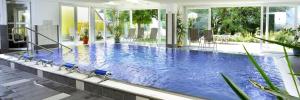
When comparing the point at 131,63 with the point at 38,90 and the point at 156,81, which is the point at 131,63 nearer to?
the point at 156,81

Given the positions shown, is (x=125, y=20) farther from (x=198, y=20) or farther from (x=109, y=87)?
(x=109, y=87)

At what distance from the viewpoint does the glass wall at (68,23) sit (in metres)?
13.8

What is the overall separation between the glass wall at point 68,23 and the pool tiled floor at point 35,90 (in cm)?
796

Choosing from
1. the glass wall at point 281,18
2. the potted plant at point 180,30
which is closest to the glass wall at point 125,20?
the potted plant at point 180,30

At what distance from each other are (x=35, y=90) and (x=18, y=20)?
795 cm

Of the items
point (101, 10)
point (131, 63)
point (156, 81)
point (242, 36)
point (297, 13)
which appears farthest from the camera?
point (101, 10)

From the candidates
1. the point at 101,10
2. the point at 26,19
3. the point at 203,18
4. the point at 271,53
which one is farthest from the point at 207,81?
the point at 101,10

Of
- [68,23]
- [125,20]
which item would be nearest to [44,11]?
[68,23]

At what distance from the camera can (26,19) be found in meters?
12.0

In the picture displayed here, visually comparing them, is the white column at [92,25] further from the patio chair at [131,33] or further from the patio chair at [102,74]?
the patio chair at [102,74]

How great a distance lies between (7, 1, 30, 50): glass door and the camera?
1145 cm

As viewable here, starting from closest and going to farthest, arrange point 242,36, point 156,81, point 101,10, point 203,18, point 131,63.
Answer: point 156,81 < point 131,63 < point 203,18 < point 242,36 < point 101,10

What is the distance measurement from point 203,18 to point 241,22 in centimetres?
295

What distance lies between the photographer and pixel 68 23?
14.2 m
